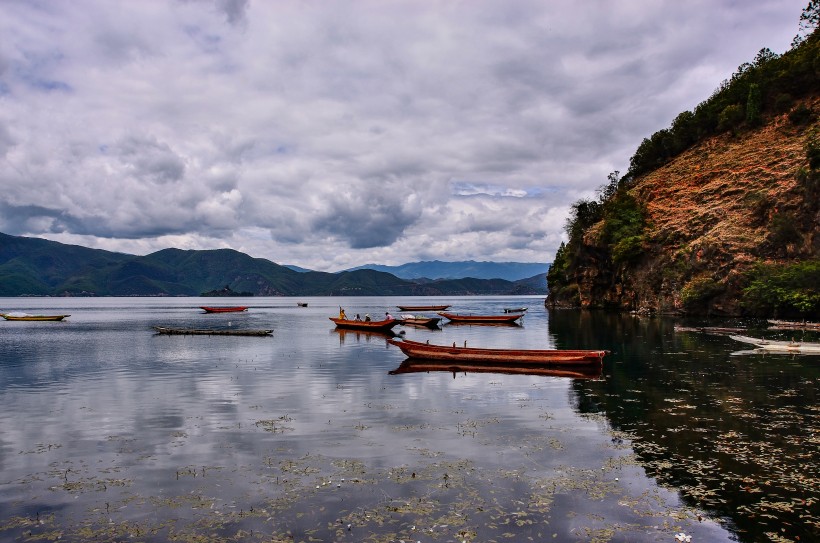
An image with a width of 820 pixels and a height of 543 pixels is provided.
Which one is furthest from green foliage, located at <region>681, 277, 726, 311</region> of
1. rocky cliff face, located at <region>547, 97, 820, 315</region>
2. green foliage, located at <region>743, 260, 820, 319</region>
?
green foliage, located at <region>743, 260, 820, 319</region>

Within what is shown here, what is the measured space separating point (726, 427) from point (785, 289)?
6641 centimetres

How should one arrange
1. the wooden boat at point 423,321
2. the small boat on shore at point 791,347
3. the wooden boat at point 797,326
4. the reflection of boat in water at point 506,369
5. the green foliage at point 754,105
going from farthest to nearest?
1. the green foliage at point 754,105
2. the wooden boat at point 423,321
3. the wooden boat at point 797,326
4. the small boat on shore at point 791,347
5. the reflection of boat in water at point 506,369

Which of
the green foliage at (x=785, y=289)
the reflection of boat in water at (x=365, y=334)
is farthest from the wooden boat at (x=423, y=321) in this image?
the green foliage at (x=785, y=289)

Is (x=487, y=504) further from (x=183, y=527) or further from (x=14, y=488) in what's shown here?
(x=14, y=488)

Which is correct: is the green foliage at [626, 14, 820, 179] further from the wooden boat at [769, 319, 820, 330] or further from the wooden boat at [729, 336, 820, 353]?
the wooden boat at [729, 336, 820, 353]

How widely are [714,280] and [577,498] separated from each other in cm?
9091

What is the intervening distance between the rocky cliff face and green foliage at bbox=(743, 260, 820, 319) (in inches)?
176

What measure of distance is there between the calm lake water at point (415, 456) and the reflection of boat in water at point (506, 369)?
1.84m

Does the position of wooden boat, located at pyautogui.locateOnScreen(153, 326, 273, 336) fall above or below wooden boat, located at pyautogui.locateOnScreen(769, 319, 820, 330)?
below

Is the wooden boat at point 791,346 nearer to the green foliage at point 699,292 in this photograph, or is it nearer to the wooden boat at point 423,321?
the green foliage at point 699,292

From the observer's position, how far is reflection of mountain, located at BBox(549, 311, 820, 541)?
1434cm

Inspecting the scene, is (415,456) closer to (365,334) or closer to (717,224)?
(365,334)

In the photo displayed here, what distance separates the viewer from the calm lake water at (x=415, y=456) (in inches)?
530

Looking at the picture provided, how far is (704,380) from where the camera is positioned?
34.0 m
